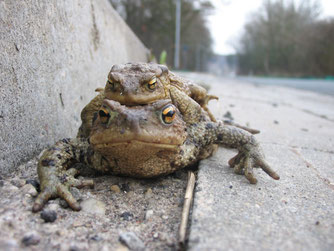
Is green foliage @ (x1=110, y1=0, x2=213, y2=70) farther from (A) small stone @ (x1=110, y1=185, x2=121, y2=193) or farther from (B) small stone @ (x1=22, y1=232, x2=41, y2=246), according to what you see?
(B) small stone @ (x1=22, y1=232, x2=41, y2=246)

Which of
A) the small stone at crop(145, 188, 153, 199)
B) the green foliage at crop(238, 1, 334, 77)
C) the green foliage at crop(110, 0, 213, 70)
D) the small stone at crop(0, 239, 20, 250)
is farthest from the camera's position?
the green foliage at crop(238, 1, 334, 77)

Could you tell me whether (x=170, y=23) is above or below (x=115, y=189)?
above

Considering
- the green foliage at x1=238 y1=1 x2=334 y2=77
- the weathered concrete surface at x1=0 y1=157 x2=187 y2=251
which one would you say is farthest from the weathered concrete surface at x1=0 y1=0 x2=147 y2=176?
the green foliage at x1=238 y1=1 x2=334 y2=77

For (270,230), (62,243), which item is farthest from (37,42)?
(270,230)

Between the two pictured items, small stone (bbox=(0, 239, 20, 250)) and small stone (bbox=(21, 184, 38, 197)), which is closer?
small stone (bbox=(0, 239, 20, 250))

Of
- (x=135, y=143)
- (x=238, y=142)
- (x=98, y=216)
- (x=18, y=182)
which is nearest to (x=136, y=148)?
(x=135, y=143)

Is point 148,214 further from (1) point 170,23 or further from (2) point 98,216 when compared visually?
(1) point 170,23

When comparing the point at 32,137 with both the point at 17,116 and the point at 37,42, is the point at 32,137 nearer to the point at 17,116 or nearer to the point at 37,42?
the point at 17,116
